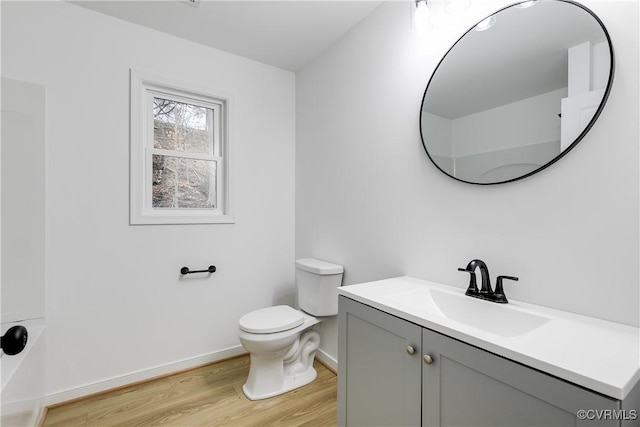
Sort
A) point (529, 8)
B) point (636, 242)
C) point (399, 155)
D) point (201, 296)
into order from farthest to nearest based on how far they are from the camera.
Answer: point (201, 296)
point (399, 155)
point (529, 8)
point (636, 242)

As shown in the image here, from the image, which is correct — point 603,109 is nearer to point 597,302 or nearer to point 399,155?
point 597,302

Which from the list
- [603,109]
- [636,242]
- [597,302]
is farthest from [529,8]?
[597,302]

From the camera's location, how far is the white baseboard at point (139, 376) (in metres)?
1.82

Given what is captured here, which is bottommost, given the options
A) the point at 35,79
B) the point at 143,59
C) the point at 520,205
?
the point at 520,205

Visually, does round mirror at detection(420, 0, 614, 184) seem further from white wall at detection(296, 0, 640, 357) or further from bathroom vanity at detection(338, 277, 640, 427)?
bathroom vanity at detection(338, 277, 640, 427)

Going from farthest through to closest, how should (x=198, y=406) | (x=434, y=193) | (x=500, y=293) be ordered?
(x=198, y=406), (x=434, y=193), (x=500, y=293)

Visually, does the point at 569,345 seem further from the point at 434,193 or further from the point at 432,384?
the point at 434,193

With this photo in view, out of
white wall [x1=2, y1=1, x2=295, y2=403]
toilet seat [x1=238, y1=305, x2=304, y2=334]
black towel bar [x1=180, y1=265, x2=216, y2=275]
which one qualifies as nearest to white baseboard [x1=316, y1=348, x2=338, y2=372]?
toilet seat [x1=238, y1=305, x2=304, y2=334]

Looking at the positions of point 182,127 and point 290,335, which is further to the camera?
point 182,127

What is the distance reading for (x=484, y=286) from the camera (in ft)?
4.04

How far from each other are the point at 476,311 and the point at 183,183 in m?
2.12

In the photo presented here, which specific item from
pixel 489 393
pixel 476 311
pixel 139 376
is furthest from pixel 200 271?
pixel 489 393

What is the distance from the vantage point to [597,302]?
3.29 feet

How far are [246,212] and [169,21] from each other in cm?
142
